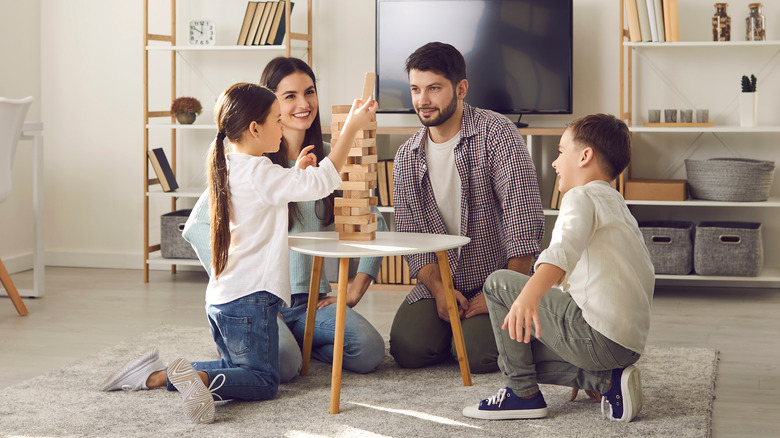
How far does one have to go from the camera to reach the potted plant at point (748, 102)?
12.2 feet

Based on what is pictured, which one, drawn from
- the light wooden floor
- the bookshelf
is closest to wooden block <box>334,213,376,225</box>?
the light wooden floor

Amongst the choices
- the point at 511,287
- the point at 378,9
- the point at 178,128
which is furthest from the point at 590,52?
the point at 511,287

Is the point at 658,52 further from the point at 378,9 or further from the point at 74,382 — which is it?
the point at 74,382

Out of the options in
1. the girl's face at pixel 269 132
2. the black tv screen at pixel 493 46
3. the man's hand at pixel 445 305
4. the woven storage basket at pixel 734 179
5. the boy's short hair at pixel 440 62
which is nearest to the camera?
the girl's face at pixel 269 132

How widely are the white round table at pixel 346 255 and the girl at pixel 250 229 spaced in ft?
0.32

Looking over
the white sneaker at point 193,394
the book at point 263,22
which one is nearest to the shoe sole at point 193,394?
the white sneaker at point 193,394

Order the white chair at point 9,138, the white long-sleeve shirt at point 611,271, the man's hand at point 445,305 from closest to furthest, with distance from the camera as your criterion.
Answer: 1. the white long-sleeve shirt at point 611,271
2. the man's hand at point 445,305
3. the white chair at point 9,138

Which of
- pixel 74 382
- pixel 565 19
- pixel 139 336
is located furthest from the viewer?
pixel 565 19

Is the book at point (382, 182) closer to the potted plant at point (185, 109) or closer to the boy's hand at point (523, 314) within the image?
the potted plant at point (185, 109)

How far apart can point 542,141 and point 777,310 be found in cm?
123

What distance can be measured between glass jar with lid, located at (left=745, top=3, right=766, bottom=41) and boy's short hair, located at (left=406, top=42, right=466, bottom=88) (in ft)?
5.88

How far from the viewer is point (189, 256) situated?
4164mm

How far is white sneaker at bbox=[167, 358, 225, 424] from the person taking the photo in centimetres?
210

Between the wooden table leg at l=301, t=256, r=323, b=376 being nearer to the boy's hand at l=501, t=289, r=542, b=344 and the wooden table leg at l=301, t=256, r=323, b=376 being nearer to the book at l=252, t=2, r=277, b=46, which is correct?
the boy's hand at l=501, t=289, r=542, b=344
